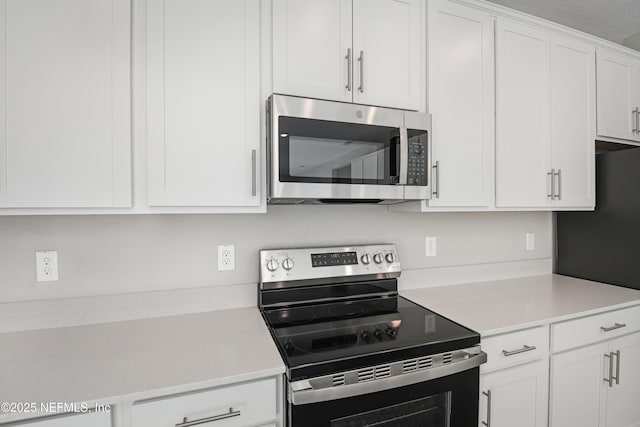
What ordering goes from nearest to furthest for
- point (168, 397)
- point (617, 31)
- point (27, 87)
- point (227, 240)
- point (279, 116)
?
point (168, 397), point (27, 87), point (279, 116), point (227, 240), point (617, 31)

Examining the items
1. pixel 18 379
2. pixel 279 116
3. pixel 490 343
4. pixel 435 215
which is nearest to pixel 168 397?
pixel 18 379

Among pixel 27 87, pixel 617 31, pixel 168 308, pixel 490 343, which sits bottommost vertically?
pixel 490 343

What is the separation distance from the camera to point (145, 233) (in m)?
1.46

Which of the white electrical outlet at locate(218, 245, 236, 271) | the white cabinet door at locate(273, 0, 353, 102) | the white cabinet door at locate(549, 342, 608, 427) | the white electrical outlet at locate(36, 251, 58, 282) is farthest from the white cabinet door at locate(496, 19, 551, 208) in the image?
the white electrical outlet at locate(36, 251, 58, 282)

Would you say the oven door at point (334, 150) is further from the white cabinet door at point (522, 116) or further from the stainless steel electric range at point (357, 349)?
the white cabinet door at point (522, 116)

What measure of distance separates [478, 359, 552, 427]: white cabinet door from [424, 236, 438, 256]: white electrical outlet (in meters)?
0.73

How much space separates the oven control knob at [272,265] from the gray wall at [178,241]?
3.8 inches

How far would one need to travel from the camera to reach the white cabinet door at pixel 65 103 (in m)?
1.05

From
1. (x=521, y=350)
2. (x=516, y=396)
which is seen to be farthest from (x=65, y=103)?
(x=516, y=396)

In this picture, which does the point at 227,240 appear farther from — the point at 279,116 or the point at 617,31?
the point at 617,31

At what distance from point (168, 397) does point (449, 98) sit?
166 cm

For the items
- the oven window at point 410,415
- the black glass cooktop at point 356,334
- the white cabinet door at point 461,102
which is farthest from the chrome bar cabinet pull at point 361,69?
the oven window at point 410,415

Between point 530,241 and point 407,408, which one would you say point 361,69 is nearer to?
point 407,408

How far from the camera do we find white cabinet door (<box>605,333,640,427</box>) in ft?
5.53
